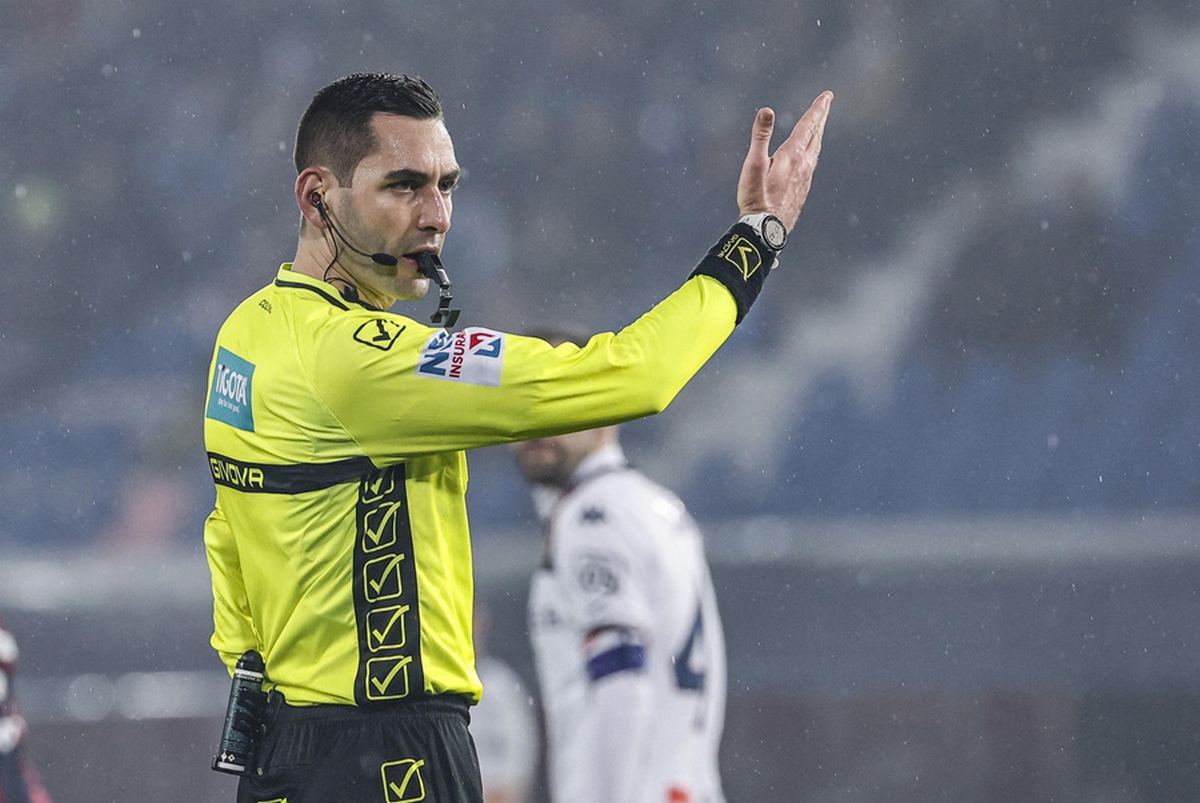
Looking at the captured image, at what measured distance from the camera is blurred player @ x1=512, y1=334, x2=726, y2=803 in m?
4.37

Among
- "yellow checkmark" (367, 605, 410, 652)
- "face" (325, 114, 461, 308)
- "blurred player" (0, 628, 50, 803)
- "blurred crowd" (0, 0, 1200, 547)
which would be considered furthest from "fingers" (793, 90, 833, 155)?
"blurred crowd" (0, 0, 1200, 547)

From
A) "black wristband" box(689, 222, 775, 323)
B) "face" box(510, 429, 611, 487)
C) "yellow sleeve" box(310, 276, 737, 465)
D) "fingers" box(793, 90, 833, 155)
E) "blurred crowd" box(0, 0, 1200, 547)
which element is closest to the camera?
"yellow sleeve" box(310, 276, 737, 465)

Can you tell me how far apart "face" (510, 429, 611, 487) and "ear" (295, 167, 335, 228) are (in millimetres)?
2199

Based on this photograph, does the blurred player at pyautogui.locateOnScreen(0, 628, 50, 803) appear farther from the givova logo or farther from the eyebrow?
the eyebrow

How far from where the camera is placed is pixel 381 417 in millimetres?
2035

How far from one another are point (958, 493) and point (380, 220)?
5075 millimetres

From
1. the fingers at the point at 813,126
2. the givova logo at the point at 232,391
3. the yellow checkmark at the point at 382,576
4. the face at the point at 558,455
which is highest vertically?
the face at the point at 558,455

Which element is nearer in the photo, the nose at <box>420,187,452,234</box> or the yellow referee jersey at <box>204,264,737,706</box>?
the yellow referee jersey at <box>204,264,737,706</box>

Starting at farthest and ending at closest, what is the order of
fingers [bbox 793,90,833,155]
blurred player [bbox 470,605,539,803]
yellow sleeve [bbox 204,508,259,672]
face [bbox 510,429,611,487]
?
blurred player [bbox 470,605,539,803] → face [bbox 510,429,611,487] → yellow sleeve [bbox 204,508,259,672] → fingers [bbox 793,90,833,155]

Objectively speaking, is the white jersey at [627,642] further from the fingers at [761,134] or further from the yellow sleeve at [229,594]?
the fingers at [761,134]

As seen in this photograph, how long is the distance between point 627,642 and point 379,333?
8.03 feet

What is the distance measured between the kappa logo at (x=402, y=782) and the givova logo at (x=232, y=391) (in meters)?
0.49

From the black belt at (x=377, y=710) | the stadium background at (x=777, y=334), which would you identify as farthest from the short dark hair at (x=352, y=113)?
the stadium background at (x=777, y=334)

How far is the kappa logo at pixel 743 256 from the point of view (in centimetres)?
212
